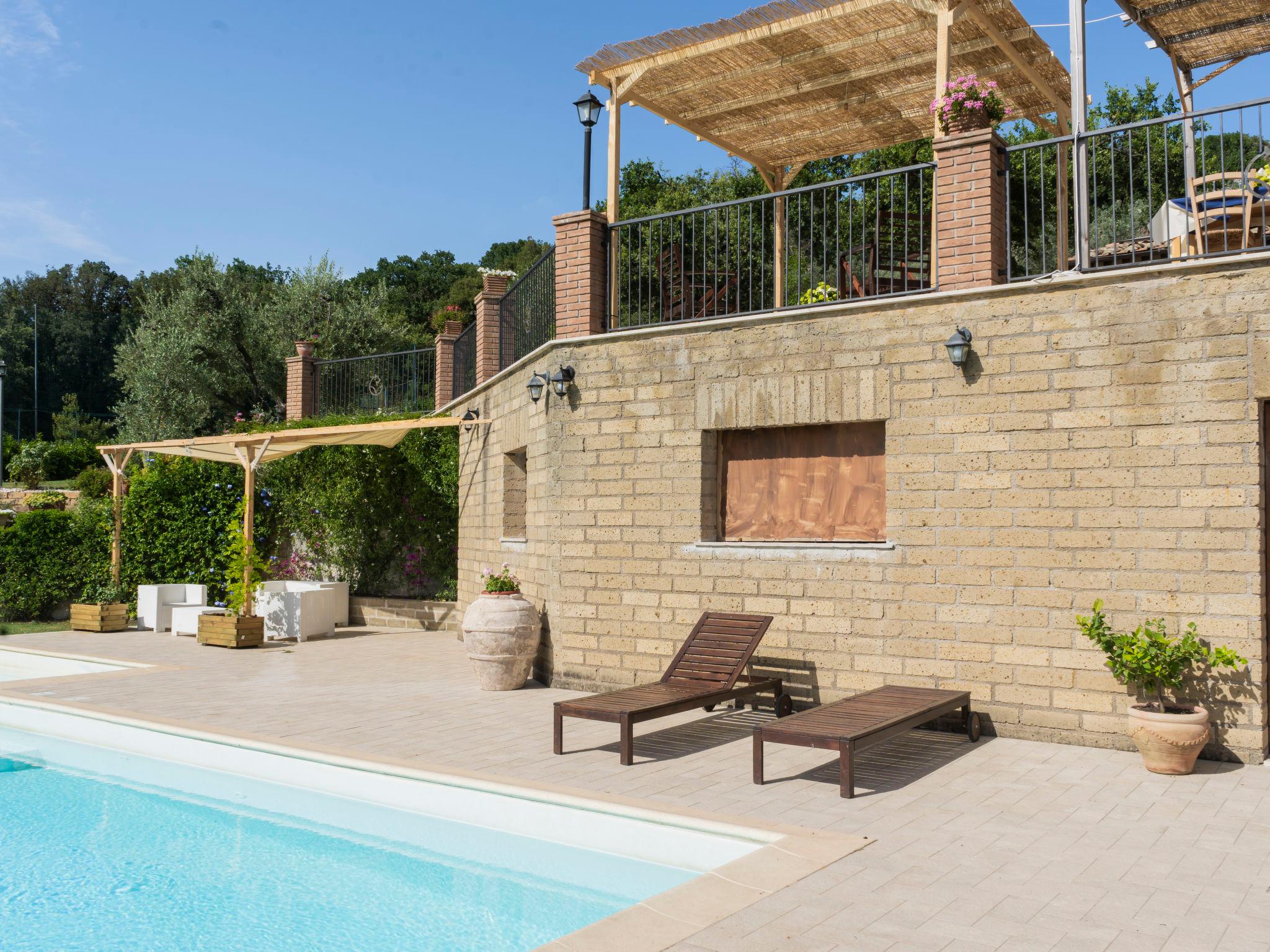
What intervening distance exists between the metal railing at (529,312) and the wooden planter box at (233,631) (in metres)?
4.75

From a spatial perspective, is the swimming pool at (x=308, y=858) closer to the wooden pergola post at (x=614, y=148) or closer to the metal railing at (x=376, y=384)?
the wooden pergola post at (x=614, y=148)

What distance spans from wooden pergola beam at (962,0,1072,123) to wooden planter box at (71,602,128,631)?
45.5 feet

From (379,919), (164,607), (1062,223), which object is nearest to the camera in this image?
(379,919)

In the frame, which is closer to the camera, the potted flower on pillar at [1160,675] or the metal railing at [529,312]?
the potted flower on pillar at [1160,675]

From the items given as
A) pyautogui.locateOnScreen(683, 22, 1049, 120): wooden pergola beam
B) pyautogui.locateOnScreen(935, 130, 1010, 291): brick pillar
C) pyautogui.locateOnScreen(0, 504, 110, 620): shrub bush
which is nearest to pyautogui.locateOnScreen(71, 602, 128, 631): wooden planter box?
pyautogui.locateOnScreen(0, 504, 110, 620): shrub bush

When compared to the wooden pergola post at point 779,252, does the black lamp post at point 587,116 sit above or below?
above

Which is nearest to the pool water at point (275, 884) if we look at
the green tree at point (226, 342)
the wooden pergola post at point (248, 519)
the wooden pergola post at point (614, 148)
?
the wooden pergola post at point (614, 148)

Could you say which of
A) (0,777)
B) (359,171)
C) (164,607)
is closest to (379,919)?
(0,777)

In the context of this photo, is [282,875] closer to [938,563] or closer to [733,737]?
[733,737]

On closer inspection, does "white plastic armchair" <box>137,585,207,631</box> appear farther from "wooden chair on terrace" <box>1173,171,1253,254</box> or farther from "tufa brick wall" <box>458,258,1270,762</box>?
"wooden chair on terrace" <box>1173,171,1253,254</box>

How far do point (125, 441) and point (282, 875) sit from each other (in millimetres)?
21866

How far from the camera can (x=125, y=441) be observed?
24.0m

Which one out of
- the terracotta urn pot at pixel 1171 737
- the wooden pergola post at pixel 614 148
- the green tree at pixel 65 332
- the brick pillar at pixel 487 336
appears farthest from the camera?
the green tree at pixel 65 332

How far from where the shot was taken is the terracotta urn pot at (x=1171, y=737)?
5836 millimetres
